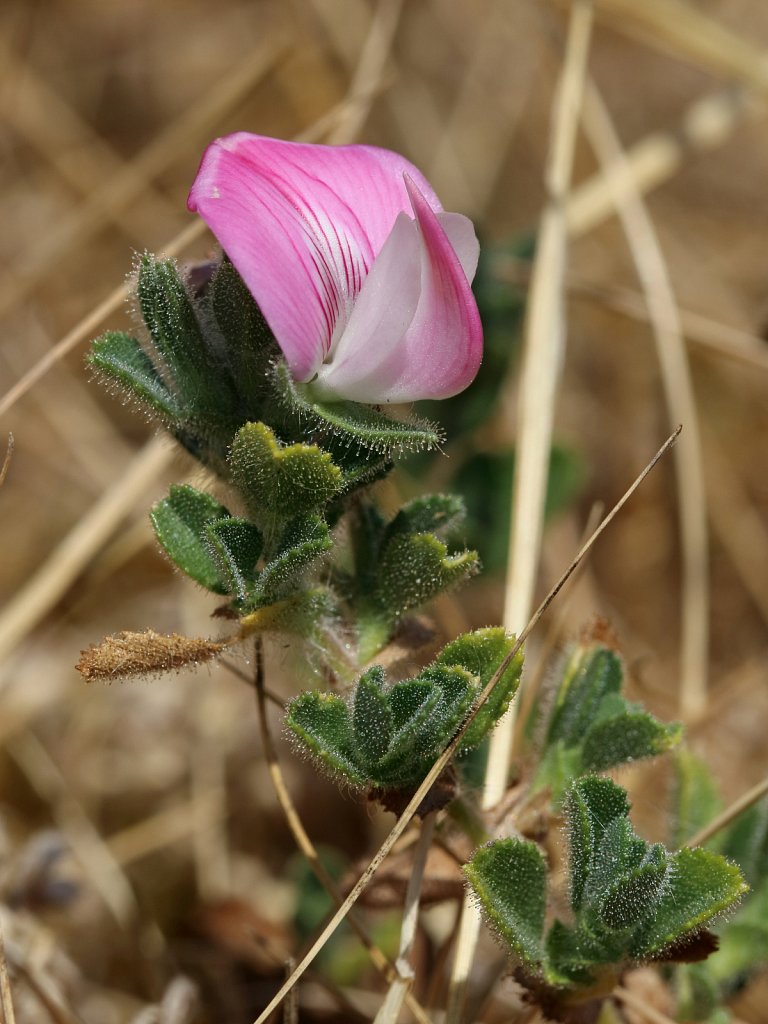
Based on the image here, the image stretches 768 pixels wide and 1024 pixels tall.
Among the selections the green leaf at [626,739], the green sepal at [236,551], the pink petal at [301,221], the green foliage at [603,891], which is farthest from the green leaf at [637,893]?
the pink petal at [301,221]

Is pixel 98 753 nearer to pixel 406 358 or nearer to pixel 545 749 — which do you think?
pixel 545 749

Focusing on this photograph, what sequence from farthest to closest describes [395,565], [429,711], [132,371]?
[395,565] → [132,371] → [429,711]

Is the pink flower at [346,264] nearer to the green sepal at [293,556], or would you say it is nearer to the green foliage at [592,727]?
the green sepal at [293,556]

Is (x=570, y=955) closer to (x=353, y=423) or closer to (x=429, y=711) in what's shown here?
(x=429, y=711)

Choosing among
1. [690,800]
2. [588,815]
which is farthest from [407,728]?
[690,800]

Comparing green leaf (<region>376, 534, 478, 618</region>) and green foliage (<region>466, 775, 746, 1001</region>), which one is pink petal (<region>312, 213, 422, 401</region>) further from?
green foliage (<region>466, 775, 746, 1001</region>)
